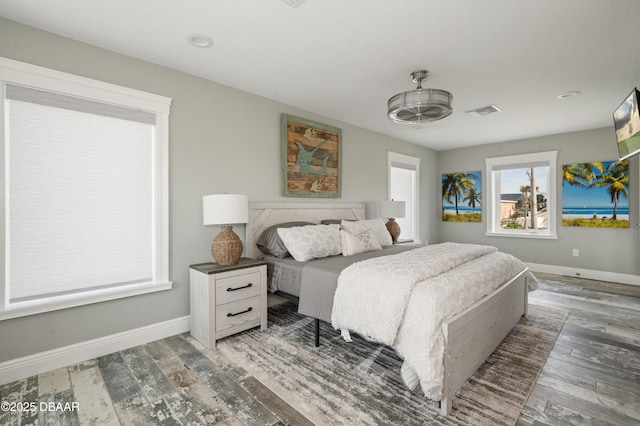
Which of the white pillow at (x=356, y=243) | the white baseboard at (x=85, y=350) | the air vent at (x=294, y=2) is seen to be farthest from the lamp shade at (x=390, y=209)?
the air vent at (x=294, y=2)

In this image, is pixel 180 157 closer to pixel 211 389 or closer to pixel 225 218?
pixel 225 218

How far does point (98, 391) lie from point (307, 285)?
5.24 feet

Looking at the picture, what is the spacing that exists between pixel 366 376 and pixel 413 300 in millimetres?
723

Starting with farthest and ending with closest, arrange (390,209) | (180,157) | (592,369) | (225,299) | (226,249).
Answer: (390,209) → (180,157) → (226,249) → (225,299) → (592,369)

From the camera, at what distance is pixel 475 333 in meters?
2.07

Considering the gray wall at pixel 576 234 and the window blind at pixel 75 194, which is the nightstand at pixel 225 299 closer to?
the window blind at pixel 75 194

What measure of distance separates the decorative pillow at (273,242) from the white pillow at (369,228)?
2.11ft

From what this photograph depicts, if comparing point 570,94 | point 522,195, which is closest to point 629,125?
point 570,94

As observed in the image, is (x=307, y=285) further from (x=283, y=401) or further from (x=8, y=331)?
(x=8, y=331)

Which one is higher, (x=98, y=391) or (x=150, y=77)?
(x=150, y=77)

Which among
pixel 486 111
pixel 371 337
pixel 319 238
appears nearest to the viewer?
pixel 371 337

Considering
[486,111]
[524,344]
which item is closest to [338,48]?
[486,111]

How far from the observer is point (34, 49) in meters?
2.19

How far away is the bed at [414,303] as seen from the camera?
1.79 metres
